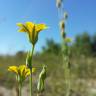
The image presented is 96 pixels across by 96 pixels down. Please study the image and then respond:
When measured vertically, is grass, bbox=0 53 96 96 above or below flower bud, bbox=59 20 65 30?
below

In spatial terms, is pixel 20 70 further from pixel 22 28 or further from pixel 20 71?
pixel 22 28

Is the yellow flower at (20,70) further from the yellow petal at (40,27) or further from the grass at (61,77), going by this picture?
the grass at (61,77)

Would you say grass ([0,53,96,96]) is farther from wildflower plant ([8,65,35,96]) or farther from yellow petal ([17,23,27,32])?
yellow petal ([17,23,27,32])

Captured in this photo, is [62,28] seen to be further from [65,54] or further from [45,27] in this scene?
[45,27]

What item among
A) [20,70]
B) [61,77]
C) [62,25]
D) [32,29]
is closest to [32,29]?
[32,29]

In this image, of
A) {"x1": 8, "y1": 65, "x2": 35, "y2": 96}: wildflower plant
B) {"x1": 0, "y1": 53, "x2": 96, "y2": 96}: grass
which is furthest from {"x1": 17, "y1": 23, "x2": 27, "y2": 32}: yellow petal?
{"x1": 0, "y1": 53, "x2": 96, "y2": 96}: grass

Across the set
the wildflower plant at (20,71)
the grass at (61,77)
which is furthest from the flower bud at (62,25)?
the wildflower plant at (20,71)

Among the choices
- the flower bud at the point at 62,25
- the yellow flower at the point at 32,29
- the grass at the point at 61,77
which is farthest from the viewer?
the grass at the point at 61,77

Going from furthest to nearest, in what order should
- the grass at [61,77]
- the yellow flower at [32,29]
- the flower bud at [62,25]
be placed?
the grass at [61,77] < the flower bud at [62,25] < the yellow flower at [32,29]

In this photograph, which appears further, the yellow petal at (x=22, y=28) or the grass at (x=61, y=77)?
the grass at (x=61, y=77)
